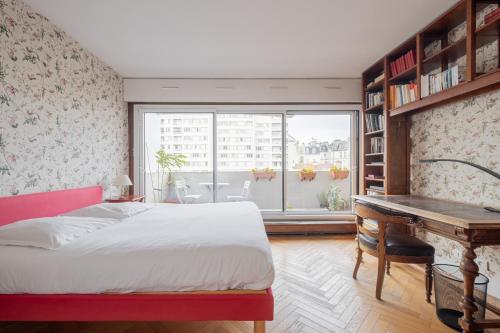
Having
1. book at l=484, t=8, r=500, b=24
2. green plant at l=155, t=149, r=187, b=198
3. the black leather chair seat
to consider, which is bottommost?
the black leather chair seat

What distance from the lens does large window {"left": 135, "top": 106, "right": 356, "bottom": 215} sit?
430 centimetres

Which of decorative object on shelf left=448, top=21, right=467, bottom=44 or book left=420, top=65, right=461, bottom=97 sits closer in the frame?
book left=420, top=65, right=461, bottom=97

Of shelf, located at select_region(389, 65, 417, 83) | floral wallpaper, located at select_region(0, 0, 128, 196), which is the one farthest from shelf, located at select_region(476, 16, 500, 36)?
floral wallpaper, located at select_region(0, 0, 128, 196)

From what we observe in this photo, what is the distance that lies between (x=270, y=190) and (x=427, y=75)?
2.85 m

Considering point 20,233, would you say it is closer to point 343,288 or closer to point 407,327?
point 343,288

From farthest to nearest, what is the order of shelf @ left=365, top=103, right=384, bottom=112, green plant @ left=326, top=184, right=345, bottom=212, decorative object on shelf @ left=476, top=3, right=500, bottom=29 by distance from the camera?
green plant @ left=326, top=184, right=345, bottom=212
shelf @ left=365, top=103, right=384, bottom=112
decorative object on shelf @ left=476, top=3, right=500, bottom=29

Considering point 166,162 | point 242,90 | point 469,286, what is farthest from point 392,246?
point 166,162

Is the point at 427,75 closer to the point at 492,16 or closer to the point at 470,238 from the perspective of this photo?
the point at 492,16

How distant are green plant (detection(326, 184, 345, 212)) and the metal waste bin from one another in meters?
2.45

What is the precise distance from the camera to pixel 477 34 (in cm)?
203

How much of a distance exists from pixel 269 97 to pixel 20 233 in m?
3.45

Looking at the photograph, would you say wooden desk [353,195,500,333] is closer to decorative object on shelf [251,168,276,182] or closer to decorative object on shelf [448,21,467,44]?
decorative object on shelf [448,21,467,44]

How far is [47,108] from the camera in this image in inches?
96.2

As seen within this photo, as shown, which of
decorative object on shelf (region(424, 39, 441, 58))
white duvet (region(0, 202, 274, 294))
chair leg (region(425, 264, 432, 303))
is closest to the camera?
white duvet (region(0, 202, 274, 294))
